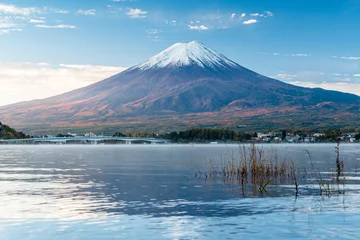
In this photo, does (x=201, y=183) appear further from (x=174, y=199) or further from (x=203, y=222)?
(x=203, y=222)

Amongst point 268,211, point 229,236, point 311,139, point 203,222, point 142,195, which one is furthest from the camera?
point 311,139

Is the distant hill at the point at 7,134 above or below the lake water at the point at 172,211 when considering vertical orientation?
above

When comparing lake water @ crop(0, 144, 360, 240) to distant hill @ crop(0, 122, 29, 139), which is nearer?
lake water @ crop(0, 144, 360, 240)

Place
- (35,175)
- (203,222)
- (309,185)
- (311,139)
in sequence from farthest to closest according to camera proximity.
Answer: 1. (311,139)
2. (35,175)
3. (309,185)
4. (203,222)

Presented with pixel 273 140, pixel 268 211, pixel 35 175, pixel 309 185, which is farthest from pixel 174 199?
pixel 273 140

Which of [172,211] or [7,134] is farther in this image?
[7,134]

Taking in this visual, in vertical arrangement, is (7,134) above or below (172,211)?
above

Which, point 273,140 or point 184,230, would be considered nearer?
point 184,230

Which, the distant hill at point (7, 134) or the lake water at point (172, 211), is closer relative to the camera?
the lake water at point (172, 211)

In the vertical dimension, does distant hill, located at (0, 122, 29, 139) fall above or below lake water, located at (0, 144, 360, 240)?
above
